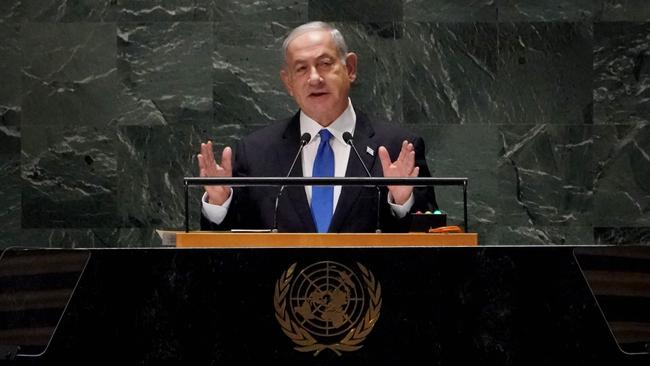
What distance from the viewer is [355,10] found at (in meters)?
5.57

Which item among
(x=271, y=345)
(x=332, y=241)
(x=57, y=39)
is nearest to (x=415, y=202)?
(x=332, y=241)

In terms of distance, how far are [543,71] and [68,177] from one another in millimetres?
2533

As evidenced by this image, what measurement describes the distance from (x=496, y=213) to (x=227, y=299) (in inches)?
124

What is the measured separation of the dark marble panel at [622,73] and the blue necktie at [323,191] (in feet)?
6.31

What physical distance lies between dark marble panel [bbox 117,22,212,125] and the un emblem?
304 cm

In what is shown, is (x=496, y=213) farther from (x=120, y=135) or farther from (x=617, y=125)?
(x=120, y=135)

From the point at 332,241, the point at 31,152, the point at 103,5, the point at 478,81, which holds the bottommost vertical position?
the point at 332,241

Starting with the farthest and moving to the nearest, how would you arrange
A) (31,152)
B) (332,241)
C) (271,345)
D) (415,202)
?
(31,152) < (415,202) < (332,241) < (271,345)

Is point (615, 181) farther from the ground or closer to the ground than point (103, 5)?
closer to the ground

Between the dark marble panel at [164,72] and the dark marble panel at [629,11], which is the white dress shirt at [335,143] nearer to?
the dark marble panel at [164,72]

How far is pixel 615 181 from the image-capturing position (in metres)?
5.56

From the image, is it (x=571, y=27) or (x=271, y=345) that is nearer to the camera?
(x=271, y=345)

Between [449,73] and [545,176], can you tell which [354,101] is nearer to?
[449,73]

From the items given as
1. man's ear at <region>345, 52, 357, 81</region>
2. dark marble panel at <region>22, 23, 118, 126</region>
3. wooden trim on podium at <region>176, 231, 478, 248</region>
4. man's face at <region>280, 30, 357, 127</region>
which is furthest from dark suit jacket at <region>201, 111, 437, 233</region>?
dark marble panel at <region>22, 23, 118, 126</region>
